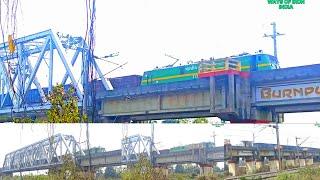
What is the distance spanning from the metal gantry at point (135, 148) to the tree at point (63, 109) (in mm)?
5162

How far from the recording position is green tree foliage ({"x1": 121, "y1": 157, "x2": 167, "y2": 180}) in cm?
540

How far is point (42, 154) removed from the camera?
505 cm

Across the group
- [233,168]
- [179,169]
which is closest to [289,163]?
[233,168]

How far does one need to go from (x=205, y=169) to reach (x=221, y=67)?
15.1 metres

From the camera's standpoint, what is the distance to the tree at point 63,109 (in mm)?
10586

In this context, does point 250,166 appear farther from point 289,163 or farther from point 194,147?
point 194,147

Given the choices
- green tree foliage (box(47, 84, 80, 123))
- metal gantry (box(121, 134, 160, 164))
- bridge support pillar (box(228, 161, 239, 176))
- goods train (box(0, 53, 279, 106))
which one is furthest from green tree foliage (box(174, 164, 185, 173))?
goods train (box(0, 53, 279, 106))

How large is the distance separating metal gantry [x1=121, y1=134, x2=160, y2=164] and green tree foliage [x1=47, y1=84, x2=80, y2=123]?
5.16 meters

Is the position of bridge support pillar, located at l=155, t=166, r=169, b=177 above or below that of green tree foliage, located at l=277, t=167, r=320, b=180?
above

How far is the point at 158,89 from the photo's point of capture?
23047mm

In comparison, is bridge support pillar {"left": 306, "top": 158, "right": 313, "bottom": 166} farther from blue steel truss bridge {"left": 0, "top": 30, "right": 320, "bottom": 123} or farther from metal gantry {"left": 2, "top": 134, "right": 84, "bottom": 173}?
blue steel truss bridge {"left": 0, "top": 30, "right": 320, "bottom": 123}

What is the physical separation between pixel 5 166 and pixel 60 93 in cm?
753

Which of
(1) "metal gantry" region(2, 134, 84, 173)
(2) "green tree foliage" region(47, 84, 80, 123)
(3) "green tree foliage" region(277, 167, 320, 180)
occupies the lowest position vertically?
(3) "green tree foliage" region(277, 167, 320, 180)

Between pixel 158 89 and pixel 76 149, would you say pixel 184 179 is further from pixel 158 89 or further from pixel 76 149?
pixel 158 89
